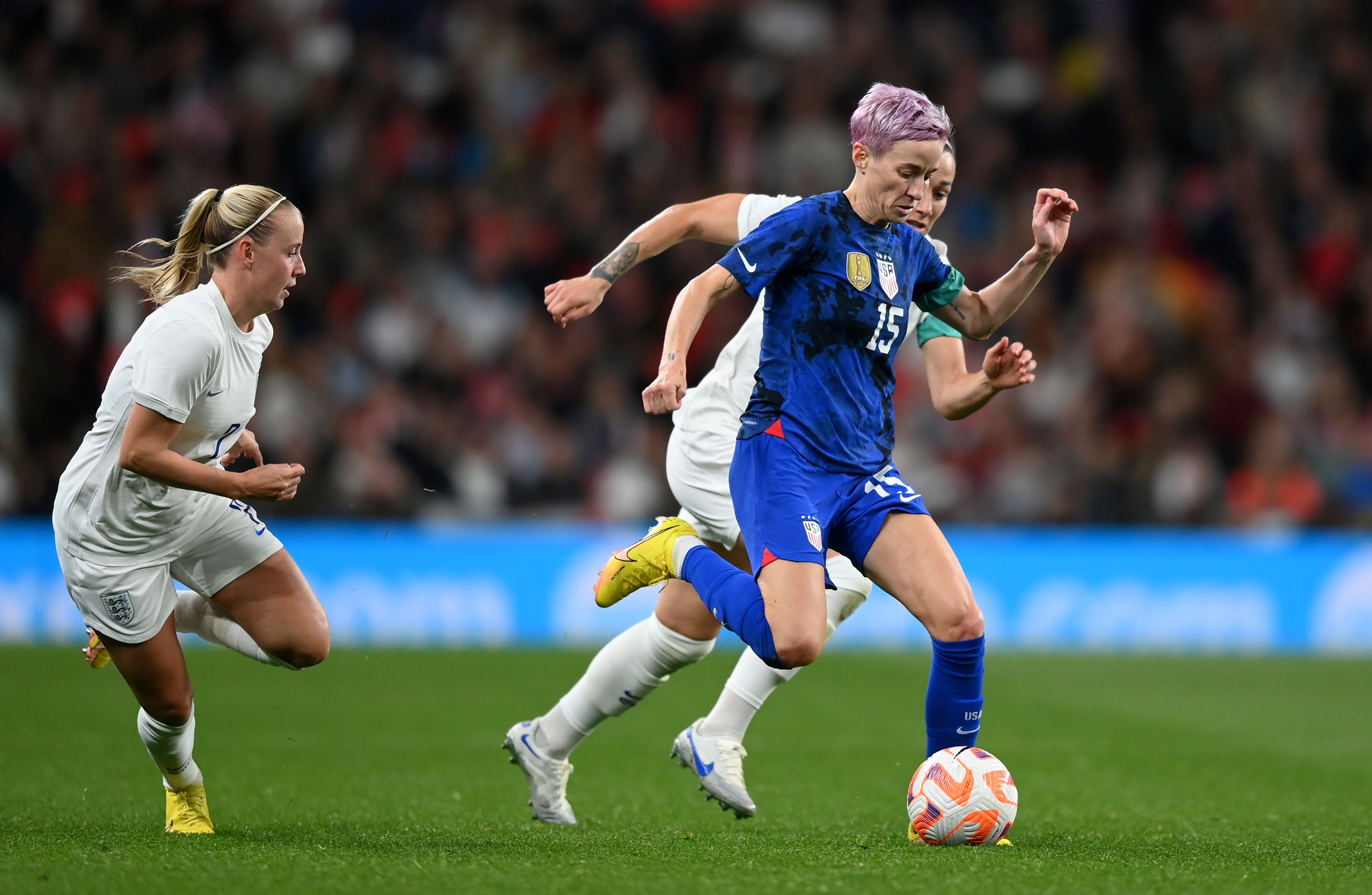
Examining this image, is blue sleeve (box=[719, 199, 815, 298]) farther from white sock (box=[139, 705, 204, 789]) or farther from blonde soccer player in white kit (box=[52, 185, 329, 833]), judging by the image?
white sock (box=[139, 705, 204, 789])

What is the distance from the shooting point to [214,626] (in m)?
5.14

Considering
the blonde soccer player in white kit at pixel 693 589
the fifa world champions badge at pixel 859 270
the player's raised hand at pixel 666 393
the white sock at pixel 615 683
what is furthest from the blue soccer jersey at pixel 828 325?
the white sock at pixel 615 683

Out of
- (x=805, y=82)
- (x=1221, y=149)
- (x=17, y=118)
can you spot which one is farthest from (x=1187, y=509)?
(x=17, y=118)

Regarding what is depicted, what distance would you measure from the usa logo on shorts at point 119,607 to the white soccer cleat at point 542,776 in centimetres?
134

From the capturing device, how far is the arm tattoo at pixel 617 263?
4891 mm

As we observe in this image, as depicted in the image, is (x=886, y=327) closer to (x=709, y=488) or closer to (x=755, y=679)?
(x=709, y=488)

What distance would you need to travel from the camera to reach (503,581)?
38.6ft

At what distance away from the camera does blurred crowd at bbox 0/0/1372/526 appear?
12.4 meters

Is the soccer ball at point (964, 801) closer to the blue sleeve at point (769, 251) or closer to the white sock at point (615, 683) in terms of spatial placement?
→ the white sock at point (615, 683)

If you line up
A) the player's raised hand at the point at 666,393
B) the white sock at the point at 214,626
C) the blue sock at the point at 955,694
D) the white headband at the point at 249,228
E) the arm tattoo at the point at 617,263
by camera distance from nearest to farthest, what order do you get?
the player's raised hand at the point at 666,393, the blue sock at the point at 955,694, the white headband at the point at 249,228, the arm tattoo at the point at 617,263, the white sock at the point at 214,626

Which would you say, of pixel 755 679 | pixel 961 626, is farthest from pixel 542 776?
pixel 961 626

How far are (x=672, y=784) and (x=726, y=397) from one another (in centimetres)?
171

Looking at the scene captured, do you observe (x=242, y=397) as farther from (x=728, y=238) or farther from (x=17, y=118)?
(x=17, y=118)

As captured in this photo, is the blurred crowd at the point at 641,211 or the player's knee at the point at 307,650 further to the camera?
the blurred crowd at the point at 641,211
